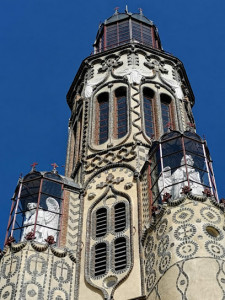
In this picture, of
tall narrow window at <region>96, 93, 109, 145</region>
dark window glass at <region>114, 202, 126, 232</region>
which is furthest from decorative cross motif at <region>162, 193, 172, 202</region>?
tall narrow window at <region>96, 93, 109, 145</region>

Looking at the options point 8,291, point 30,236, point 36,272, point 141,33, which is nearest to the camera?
point 8,291

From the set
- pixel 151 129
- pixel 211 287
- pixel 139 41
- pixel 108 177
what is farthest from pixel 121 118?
pixel 211 287

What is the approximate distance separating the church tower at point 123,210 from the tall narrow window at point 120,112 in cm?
7

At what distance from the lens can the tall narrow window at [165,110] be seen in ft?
99.3

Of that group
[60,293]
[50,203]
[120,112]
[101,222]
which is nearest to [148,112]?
[120,112]

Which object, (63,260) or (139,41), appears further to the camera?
(139,41)

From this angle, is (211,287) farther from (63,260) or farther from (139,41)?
(139,41)

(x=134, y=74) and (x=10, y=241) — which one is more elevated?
(x=134, y=74)

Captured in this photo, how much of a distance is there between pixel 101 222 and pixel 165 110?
8.89 m

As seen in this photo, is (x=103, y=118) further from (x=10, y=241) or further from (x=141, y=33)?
(x=10, y=241)

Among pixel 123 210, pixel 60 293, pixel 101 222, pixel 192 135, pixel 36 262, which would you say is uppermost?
pixel 192 135

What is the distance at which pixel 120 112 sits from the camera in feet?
100

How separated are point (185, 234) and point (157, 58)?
16.1 meters

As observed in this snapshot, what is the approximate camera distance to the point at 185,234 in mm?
19812
